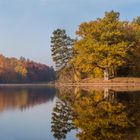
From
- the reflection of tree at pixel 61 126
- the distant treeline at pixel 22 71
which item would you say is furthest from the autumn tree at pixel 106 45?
the distant treeline at pixel 22 71

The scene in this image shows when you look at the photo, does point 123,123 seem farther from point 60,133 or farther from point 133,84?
point 133,84

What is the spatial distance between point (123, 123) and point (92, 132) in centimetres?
206

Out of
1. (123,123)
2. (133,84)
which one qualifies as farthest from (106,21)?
(123,123)

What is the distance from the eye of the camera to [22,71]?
11756cm

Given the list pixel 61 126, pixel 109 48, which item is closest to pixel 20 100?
pixel 61 126

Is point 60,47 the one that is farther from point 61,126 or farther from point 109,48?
point 61,126

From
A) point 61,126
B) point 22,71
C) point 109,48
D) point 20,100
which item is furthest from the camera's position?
point 22,71

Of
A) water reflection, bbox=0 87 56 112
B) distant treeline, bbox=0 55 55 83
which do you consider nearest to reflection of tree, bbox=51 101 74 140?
water reflection, bbox=0 87 56 112

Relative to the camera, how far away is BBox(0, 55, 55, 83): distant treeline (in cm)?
11439

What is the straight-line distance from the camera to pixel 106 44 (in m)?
55.1

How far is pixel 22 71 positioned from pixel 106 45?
218 feet

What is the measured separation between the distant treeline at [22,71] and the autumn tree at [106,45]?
58.7 meters

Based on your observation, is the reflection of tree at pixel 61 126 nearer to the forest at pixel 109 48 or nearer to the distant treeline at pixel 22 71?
the forest at pixel 109 48

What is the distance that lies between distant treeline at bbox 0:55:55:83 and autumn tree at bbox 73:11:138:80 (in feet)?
193
